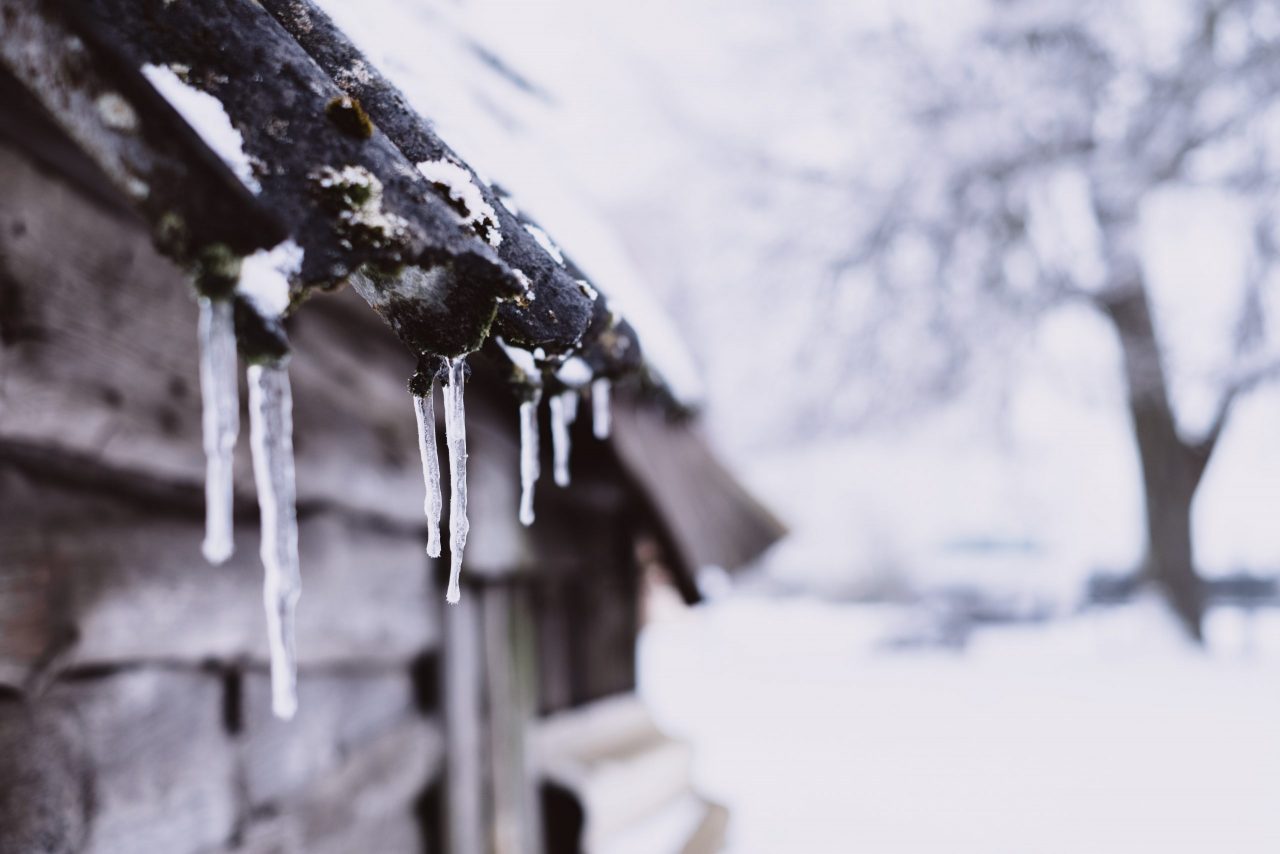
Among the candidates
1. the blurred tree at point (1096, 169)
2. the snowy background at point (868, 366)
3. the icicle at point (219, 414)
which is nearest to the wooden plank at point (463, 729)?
the snowy background at point (868, 366)

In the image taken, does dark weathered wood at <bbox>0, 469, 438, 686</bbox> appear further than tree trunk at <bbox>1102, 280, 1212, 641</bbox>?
No

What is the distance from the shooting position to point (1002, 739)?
692 cm

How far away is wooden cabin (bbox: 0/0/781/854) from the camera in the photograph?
123 centimetres

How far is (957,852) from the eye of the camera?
4.37 metres

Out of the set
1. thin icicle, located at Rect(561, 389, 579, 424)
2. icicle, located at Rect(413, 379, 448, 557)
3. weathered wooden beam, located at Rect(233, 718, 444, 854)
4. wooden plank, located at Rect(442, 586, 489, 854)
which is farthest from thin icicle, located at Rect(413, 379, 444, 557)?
wooden plank, located at Rect(442, 586, 489, 854)

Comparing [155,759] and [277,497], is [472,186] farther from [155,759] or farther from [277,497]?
[155,759]

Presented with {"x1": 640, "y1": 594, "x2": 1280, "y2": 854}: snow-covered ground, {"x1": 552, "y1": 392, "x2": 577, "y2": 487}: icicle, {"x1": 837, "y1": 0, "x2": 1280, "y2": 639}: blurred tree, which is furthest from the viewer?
→ {"x1": 837, "y1": 0, "x2": 1280, "y2": 639}: blurred tree

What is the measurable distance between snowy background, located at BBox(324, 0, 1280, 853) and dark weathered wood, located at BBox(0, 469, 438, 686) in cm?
86

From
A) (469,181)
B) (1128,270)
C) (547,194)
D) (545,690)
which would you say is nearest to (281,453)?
(469,181)

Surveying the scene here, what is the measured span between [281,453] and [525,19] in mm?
3410

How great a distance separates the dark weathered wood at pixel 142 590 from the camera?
4.08 ft

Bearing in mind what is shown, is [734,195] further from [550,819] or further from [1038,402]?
[550,819]

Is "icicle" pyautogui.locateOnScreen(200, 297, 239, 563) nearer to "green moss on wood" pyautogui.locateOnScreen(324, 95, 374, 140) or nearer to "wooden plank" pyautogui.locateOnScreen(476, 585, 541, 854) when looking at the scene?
"green moss on wood" pyautogui.locateOnScreen(324, 95, 374, 140)

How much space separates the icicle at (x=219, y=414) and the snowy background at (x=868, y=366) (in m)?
0.42
